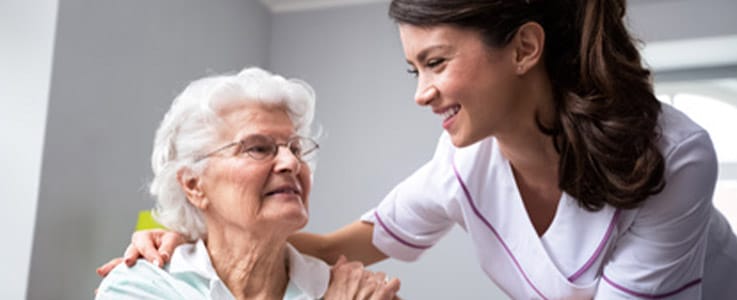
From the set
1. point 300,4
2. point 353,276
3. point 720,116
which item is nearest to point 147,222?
point 353,276

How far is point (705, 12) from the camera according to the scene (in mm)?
2787

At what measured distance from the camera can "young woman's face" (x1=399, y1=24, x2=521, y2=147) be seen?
1073 millimetres

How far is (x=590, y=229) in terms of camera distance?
3.92 feet

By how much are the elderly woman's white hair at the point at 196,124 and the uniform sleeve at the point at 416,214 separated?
30cm

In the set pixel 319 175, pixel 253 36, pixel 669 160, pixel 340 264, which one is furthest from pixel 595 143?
pixel 253 36

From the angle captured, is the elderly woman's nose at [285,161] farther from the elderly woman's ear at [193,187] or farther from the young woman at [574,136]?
the young woman at [574,136]

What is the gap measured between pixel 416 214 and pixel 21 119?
141 cm

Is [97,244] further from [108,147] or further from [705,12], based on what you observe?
[705,12]

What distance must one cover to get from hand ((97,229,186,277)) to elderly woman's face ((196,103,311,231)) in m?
0.10

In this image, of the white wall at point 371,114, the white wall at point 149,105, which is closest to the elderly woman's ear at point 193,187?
the white wall at point 149,105

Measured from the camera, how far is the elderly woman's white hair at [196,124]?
1349 mm

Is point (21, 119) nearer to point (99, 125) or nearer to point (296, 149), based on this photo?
point (99, 125)

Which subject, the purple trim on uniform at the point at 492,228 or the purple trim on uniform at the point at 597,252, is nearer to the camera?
the purple trim on uniform at the point at 597,252

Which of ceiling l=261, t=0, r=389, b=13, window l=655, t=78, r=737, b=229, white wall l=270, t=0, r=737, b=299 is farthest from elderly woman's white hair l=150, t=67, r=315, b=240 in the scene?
window l=655, t=78, r=737, b=229
